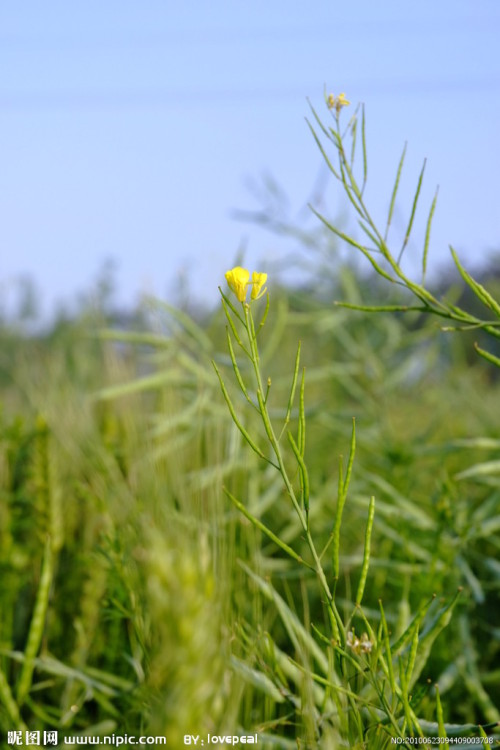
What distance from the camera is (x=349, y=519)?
1.15 m

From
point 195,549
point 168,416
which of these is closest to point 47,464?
point 168,416

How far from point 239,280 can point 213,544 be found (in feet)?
0.49

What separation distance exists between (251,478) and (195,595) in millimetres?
832

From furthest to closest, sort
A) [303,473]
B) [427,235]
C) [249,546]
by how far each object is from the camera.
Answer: [249,546] → [427,235] → [303,473]

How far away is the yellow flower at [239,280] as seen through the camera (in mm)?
385

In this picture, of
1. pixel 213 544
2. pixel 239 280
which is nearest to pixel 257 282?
pixel 239 280

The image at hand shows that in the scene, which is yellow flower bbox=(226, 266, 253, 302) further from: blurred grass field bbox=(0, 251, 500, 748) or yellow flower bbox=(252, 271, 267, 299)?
blurred grass field bbox=(0, 251, 500, 748)

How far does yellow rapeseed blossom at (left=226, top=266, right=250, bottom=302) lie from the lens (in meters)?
0.39

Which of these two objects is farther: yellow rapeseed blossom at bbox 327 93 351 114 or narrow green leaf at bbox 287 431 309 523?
yellow rapeseed blossom at bbox 327 93 351 114

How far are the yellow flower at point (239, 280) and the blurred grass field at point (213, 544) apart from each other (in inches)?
4.5

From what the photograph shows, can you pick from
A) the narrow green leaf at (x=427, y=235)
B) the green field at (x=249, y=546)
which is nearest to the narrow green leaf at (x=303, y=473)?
the green field at (x=249, y=546)

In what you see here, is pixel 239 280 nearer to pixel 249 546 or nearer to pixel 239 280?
pixel 239 280

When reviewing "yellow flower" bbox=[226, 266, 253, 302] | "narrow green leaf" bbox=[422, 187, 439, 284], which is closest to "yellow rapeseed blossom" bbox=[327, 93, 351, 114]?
"narrow green leaf" bbox=[422, 187, 439, 284]

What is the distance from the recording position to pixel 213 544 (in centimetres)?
44
